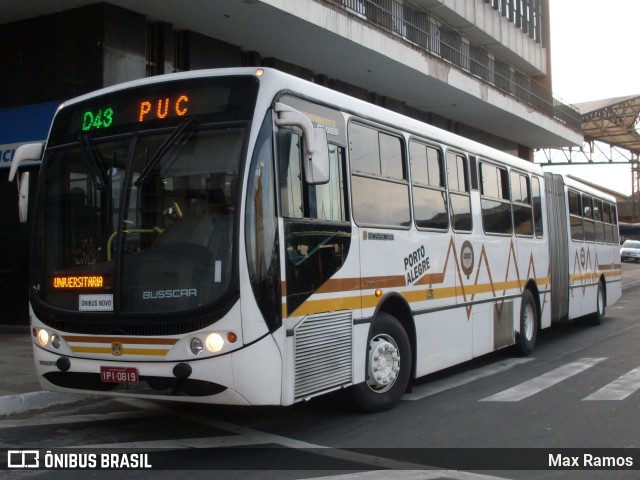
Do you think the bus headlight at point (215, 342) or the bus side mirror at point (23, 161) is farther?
the bus side mirror at point (23, 161)

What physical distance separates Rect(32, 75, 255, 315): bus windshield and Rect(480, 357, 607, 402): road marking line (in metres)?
4.13

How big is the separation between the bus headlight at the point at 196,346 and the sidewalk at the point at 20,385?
3.23 metres

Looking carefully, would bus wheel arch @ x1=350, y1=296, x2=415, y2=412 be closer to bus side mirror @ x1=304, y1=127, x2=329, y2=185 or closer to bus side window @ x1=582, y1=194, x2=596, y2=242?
bus side mirror @ x1=304, y1=127, x2=329, y2=185

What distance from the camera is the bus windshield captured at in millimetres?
5984

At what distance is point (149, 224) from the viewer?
20.4ft

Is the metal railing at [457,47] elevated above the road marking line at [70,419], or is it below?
above

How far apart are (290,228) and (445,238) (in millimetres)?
3427

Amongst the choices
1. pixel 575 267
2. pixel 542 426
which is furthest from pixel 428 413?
pixel 575 267

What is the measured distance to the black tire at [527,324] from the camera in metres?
11.9

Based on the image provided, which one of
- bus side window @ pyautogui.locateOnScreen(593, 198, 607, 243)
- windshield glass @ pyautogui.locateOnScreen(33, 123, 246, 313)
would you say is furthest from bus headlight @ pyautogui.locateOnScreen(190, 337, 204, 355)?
bus side window @ pyautogui.locateOnScreen(593, 198, 607, 243)

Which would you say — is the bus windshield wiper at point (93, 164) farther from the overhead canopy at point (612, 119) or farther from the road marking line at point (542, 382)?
the overhead canopy at point (612, 119)

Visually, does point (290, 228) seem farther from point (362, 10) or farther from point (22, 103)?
point (362, 10)

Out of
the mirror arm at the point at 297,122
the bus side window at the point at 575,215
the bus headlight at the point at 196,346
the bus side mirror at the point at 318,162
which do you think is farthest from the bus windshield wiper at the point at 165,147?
the bus side window at the point at 575,215

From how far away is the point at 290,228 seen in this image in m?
6.29
